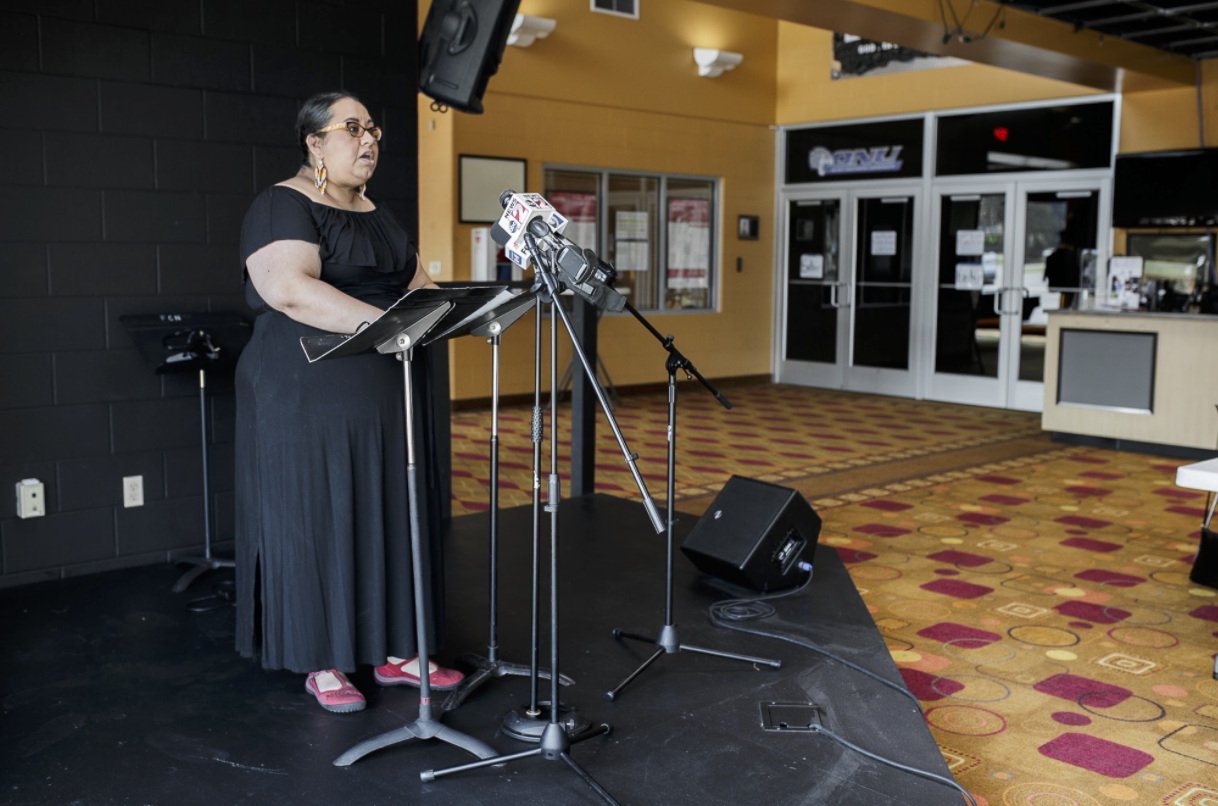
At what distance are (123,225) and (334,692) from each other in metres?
2.09

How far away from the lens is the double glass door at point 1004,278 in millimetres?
9062

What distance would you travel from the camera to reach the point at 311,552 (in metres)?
2.71

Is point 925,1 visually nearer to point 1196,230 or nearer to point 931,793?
point 1196,230

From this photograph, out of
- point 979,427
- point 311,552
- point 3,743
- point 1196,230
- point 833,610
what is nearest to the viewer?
point 3,743

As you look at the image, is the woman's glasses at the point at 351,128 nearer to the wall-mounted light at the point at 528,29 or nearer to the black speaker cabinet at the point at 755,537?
the black speaker cabinet at the point at 755,537

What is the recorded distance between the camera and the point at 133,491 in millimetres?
4043

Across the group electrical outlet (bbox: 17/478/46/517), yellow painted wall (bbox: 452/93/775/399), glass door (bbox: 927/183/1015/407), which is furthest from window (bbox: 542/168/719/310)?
electrical outlet (bbox: 17/478/46/517)

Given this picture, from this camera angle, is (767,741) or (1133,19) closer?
(767,741)

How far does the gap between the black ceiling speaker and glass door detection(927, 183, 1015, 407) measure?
6207mm

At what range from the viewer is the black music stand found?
7.38ft

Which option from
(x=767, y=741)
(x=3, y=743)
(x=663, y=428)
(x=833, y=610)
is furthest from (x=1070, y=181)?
(x=3, y=743)

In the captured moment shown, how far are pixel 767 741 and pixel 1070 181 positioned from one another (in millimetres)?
7774

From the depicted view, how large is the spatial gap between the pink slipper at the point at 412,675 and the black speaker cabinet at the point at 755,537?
120cm

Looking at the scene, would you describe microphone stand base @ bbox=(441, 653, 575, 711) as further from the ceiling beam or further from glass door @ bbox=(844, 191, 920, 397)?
glass door @ bbox=(844, 191, 920, 397)
